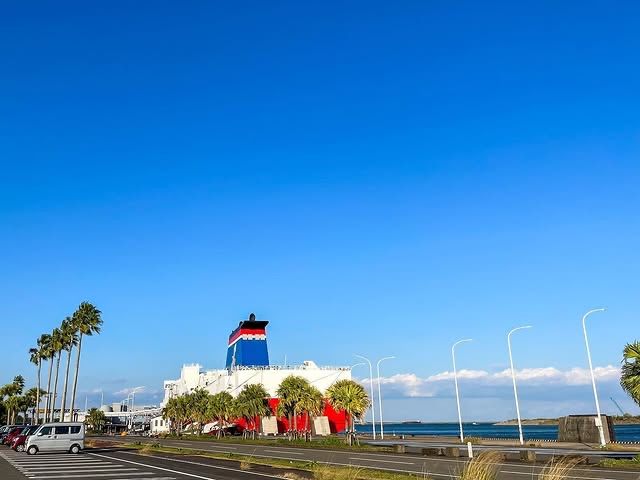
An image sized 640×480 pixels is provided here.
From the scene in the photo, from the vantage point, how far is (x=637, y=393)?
23594mm

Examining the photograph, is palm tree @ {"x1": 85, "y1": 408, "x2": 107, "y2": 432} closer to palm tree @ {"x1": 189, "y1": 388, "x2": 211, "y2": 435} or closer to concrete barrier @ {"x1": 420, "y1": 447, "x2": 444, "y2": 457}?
palm tree @ {"x1": 189, "y1": 388, "x2": 211, "y2": 435}

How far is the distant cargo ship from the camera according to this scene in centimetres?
8971

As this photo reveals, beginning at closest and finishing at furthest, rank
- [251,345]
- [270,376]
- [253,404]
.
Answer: [253,404] → [270,376] → [251,345]

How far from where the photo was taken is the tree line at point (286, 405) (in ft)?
173

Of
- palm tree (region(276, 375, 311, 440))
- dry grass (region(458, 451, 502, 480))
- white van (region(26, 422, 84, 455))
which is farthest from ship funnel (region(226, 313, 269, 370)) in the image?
dry grass (region(458, 451, 502, 480))

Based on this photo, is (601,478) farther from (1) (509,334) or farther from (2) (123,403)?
(2) (123,403)

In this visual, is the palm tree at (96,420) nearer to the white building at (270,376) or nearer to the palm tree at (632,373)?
the white building at (270,376)

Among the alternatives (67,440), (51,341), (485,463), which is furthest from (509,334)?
(51,341)

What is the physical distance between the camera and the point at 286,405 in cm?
6288

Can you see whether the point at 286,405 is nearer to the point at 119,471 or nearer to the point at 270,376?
the point at 270,376

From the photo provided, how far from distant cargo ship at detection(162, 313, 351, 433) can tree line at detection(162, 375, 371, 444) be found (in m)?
4.82

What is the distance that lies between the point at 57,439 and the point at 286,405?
29159 millimetres

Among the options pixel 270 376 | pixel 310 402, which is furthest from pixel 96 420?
A: pixel 310 402

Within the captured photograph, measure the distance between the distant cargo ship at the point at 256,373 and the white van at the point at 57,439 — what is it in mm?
51209
